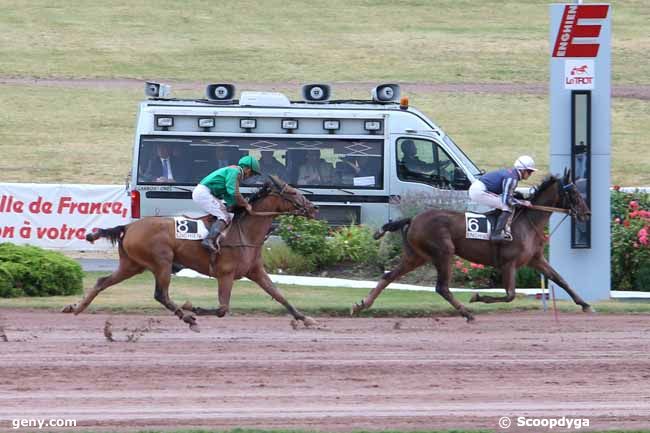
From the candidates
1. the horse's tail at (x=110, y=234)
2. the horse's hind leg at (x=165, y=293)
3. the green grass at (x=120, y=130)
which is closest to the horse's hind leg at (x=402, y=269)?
the horse's hind leg at (x=165, y=293)

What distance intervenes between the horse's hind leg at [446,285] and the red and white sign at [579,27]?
13.0ft

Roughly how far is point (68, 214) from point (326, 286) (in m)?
6.92

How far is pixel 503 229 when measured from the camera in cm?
1579

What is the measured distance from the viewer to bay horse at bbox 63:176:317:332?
48.0 feet

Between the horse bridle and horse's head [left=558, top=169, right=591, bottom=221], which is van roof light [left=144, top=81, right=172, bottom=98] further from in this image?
horse's head [left=558, top=169, right=591, bottom=221]

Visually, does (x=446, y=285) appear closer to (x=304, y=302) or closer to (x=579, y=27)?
(x=304, y=302)

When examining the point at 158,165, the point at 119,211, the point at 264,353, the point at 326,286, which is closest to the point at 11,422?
the point at 264,353

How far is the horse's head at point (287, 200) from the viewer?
586 inches

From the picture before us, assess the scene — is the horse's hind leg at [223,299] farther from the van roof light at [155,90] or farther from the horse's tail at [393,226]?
the van roof light at [155,90]

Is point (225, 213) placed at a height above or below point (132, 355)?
above

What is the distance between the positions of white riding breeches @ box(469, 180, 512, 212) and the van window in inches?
212

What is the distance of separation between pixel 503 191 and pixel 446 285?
1.35 meters

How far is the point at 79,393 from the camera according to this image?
11164 millimetres

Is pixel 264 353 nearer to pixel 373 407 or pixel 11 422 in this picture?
pixel 373 407
